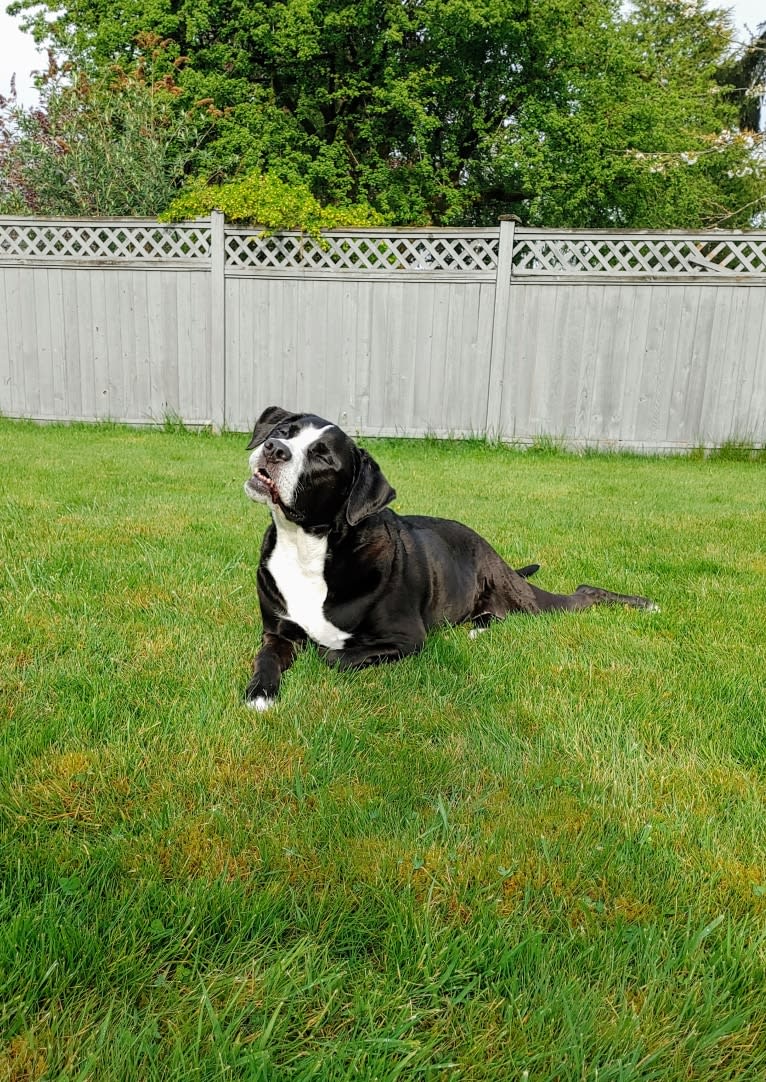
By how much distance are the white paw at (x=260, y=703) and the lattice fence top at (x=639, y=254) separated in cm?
765

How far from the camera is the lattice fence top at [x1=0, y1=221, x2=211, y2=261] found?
9062 millimetres

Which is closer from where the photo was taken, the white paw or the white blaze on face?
the white paw

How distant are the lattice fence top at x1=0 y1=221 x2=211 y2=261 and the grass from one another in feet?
21.9

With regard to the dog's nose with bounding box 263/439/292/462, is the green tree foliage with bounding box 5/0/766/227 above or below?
above

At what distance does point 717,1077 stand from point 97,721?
168 cm

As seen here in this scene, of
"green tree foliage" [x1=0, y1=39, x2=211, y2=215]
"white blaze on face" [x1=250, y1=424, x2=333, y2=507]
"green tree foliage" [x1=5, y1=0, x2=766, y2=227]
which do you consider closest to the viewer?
"white blaze on face" [x1=250, y1=424, x2=333, y2=507]

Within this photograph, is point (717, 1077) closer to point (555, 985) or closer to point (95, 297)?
point (555, 985)

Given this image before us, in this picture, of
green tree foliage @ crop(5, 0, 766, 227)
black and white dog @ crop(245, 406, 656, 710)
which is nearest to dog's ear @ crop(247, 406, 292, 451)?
black and white dog @ crop(245, 406, 656, 710)

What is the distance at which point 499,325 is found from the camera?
8.89 metres

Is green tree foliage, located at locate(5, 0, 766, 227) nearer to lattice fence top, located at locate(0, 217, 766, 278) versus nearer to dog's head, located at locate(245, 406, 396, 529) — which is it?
lattice fence top, located at locate(0, 217, 766, 278)

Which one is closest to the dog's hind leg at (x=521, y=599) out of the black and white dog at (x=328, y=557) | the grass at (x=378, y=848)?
the grass at (x=378, y=848)

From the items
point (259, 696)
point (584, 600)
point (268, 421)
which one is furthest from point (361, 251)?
point (259, 696)

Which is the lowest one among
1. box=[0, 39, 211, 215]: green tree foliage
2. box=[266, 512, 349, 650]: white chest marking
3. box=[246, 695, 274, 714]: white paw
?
box=[246, 695, 274, 714]: white paw

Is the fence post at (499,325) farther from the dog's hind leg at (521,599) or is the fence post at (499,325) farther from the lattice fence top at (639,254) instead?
the dog's hind leg at (521,599)
